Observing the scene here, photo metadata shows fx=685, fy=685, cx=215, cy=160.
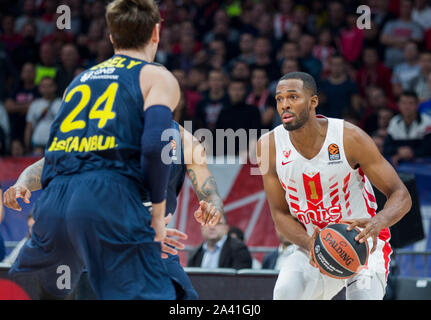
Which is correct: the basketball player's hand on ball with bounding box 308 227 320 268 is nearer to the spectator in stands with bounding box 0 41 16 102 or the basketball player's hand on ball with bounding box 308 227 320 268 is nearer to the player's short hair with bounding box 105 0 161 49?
the player's short hair with bounding box 105 0 161 49

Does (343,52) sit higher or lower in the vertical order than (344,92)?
higher

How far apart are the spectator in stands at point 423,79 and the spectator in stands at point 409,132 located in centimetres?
95

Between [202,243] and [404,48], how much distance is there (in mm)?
4993

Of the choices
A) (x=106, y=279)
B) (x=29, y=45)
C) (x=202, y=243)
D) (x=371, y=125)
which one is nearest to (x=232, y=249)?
(x=202, y=243)

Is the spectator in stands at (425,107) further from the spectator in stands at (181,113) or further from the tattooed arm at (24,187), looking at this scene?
the tattooed arm at (24,187)

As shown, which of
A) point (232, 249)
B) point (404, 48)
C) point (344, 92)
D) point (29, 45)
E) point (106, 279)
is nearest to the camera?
point (106, 279)

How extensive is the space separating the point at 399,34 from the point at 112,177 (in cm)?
866

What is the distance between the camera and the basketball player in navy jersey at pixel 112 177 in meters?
3.43

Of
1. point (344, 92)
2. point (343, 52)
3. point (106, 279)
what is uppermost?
point (343, 52)

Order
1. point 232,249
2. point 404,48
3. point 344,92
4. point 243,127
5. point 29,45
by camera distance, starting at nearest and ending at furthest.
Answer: point 232,249 < point 243,127 < point 344,92 < point 404,48 < point 29,45

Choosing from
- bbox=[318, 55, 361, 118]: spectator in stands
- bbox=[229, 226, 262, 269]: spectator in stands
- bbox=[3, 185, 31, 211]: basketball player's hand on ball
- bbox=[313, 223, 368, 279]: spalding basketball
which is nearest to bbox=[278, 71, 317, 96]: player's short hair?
bbox=[313, 223, 368, 279]: spalding basketball

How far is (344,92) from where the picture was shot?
398 inches

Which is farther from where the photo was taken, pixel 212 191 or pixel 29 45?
pixel 29 45

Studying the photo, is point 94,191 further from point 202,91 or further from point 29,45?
point 29,45
